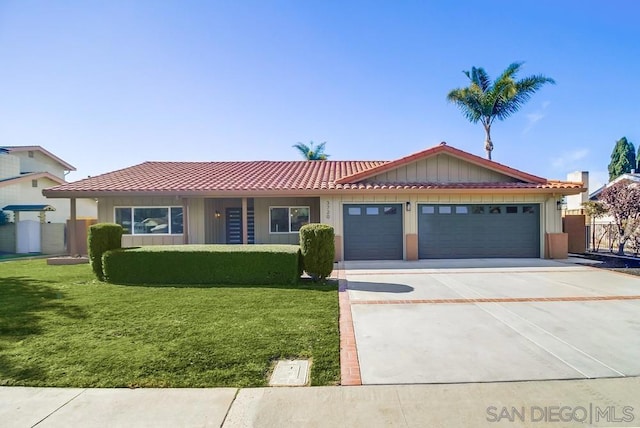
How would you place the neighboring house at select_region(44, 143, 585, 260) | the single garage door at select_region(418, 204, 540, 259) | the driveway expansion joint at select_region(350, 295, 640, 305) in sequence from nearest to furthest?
1. the driveway expansion joint at select_region(350, 295, 640, 305)
2. the neighboring house at select_region(44, 143, 585, 260)
3. the single garage door at select_region(418, 204, 540, 259)

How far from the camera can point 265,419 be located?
3.04 metres

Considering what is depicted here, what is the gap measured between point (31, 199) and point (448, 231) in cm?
2395

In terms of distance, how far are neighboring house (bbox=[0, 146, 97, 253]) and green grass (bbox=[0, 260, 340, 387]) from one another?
13.5 meters

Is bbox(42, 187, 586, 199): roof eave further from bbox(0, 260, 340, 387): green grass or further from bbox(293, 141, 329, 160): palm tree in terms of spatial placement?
bbox(293, 141, 329, 160): palm tree

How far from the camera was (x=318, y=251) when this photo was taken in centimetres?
884

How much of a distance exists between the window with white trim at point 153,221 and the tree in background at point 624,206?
17263 millimetres

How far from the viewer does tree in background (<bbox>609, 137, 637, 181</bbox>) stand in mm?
40312

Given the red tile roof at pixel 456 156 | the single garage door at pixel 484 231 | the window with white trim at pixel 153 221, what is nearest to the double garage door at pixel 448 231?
the single garage door at pixel 484 231

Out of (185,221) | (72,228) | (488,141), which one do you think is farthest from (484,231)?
(72,228)

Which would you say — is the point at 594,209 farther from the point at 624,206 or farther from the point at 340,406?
the point at 340,406

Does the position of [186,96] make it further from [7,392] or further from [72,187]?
[7,392]

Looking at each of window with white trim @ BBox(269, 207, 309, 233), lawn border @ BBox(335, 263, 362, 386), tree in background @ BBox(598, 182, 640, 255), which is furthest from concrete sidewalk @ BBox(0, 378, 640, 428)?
tree in background @ BBox(598, 182, 640, 255)

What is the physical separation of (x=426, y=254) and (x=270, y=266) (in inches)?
283

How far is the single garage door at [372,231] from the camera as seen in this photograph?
13.4 metres
